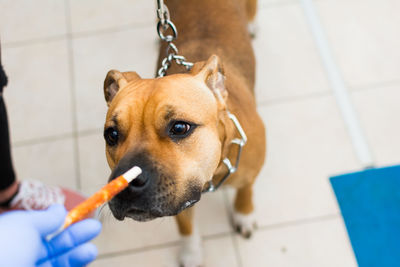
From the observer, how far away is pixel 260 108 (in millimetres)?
3119

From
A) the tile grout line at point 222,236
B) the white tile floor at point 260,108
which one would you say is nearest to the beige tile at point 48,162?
the white tile floor at point 260,108

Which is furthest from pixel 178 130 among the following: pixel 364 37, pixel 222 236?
pixel 364 37

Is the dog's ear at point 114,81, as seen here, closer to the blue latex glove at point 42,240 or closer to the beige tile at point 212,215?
the blue latex glove at point 42,240

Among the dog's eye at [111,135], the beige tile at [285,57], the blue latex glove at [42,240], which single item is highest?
the beige tile at [285,57]

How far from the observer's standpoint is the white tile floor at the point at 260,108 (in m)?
2.68

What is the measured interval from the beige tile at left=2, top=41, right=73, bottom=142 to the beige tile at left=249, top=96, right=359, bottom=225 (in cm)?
157

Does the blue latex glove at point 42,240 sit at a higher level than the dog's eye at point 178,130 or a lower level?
lower

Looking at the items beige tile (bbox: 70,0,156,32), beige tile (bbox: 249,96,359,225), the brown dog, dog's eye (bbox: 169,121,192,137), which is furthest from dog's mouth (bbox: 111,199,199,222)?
beige tile (bbox: 70,0,156,32)

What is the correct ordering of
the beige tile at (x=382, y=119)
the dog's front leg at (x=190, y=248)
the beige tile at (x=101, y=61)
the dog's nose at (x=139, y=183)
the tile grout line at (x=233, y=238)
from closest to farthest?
1. the dog's nose at (x=139, y=183)
2. the dog's front leg at (x=190, y=248)
3. the tile grout line at (x=233, y=238)
4. the beige tile at (x=382, y=119)
5. the beige tile at (x=101, y=61)

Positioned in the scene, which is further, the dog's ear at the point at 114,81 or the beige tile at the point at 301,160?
the beige tile at the point at 301,160

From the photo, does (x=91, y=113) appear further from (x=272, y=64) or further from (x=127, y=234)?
(x=272, y=64)

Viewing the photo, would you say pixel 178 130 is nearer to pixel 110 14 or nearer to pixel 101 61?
pixel 101 61

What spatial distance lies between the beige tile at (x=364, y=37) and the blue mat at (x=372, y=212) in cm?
80

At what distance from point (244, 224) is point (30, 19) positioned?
2.72 meters
